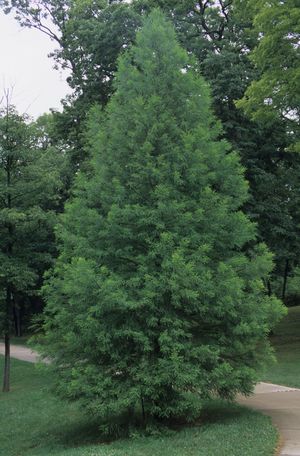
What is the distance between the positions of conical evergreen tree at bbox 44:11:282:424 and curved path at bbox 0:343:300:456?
34.8 inches

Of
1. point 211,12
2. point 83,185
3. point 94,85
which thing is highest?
point 211,12

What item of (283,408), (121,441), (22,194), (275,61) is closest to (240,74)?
(275,61)

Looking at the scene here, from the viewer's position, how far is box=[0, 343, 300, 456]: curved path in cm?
717

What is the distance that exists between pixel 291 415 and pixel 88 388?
367cm

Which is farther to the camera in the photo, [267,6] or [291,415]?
[267,6]

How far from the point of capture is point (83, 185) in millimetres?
9266

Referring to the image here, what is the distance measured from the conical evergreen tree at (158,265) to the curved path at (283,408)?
0.88m

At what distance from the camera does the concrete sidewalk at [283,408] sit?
7.17 metres

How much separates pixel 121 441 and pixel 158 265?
102 inches

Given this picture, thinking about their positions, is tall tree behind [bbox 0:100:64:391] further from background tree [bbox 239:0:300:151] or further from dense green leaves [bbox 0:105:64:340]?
background tree [bbox 239:0:300:151]

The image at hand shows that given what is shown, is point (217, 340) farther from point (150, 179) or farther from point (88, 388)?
point (150, 179)

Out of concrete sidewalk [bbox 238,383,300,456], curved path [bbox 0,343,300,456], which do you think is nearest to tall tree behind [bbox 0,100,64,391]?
curved path [bbox 0,343,300,456]

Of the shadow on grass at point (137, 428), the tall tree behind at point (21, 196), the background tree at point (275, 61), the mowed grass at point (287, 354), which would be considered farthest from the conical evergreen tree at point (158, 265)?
the background tree at point (275, 61)

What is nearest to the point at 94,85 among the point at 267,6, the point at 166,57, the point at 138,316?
the point at 267,6
